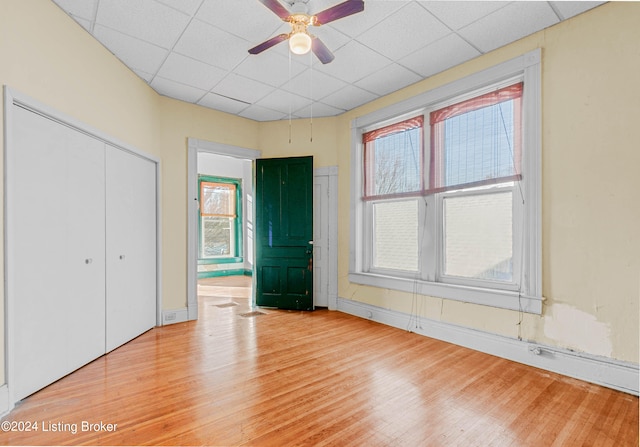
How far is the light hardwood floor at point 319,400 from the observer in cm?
189

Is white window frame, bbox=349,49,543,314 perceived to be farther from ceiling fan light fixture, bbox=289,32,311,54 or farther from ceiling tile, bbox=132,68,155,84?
ceiling tile, bbox=132,68,155,84

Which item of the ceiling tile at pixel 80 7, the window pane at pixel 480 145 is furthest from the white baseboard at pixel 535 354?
the ceiling tile at pixel 80 7

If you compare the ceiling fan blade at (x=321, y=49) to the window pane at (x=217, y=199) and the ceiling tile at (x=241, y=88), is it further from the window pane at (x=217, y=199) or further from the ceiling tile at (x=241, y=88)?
the window pane at (x=217, y=199)

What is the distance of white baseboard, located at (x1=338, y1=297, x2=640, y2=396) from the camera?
2.41 m

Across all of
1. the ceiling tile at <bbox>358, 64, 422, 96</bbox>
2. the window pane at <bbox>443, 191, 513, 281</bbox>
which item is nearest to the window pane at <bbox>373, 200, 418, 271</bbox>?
the window pane at <bbox>443, 191, 513, 281</bbox>

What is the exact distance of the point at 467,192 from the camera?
11.4ft

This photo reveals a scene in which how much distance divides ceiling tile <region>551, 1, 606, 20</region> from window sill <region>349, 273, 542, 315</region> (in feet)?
8.03

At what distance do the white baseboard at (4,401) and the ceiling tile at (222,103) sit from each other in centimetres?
Result: 356

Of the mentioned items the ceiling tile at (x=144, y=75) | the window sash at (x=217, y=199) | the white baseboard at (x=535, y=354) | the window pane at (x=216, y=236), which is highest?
the ceiling tile at (x=144, y=75)

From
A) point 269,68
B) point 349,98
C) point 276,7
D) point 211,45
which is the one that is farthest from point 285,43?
point 349,98

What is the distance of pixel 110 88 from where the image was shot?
3.21 m

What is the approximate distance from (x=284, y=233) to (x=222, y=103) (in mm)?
2111

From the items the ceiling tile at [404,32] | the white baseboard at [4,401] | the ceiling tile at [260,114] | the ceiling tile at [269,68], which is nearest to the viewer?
the white baseboard at [4,401]

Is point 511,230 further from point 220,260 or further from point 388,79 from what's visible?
point 220,260
